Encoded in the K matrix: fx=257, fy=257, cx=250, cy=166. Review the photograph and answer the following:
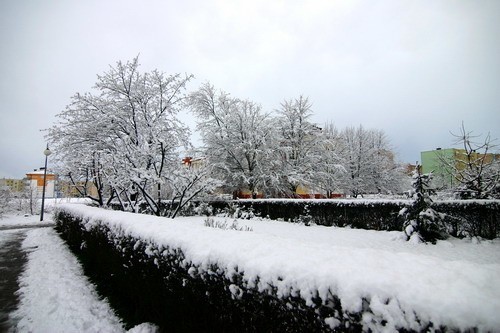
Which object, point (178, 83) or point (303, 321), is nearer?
point (303, 321)

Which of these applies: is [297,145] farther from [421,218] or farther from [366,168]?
[421,218]

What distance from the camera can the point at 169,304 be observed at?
301cm

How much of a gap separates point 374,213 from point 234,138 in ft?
44.0

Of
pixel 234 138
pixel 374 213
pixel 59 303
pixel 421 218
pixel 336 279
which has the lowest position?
pixel 59 303

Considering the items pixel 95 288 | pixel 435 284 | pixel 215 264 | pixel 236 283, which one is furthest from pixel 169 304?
pixel 95 288

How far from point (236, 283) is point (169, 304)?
140 cm

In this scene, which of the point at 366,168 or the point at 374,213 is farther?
the point at 366,168

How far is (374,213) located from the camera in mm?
11859

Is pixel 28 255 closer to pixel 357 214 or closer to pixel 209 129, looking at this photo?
pixel 357 214

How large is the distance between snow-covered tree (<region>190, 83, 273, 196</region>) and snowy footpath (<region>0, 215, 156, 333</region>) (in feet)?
50.1

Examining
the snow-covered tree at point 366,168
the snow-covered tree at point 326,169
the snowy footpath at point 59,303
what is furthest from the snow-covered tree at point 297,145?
the snowy footpath at point 59,303

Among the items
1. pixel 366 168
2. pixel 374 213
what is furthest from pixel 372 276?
pixel 366 168

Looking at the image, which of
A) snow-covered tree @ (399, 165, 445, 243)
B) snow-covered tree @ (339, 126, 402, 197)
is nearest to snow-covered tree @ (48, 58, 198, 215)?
snow-covered tree @ (399, 165, 445, 243)

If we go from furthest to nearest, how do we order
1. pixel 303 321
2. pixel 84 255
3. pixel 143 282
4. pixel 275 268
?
pixel 84 255
pixel 143 282
pixel 275 268
pixel 303 321
